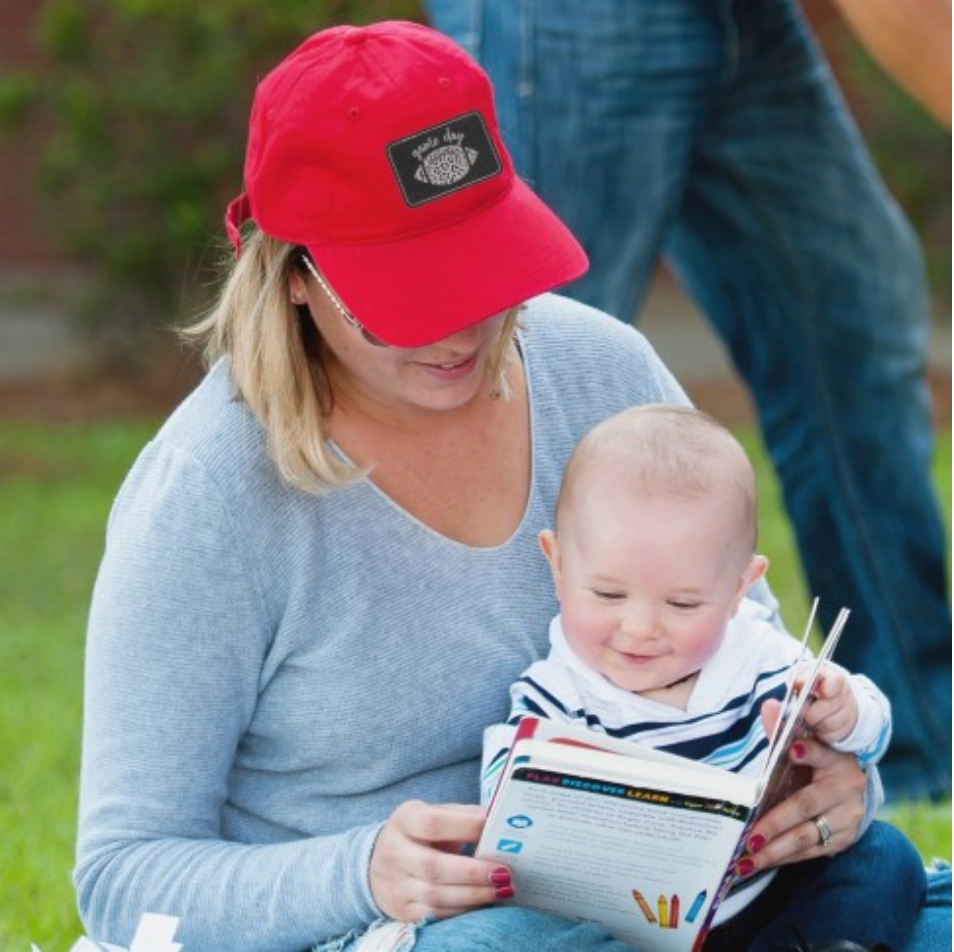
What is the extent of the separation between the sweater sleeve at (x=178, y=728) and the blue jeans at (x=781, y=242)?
1326mm

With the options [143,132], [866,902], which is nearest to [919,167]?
[143,132]

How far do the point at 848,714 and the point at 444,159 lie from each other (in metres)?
0.83

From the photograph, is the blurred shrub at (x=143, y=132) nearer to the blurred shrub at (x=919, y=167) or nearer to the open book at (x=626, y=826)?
the blurred shrub at (x=919, y=167)

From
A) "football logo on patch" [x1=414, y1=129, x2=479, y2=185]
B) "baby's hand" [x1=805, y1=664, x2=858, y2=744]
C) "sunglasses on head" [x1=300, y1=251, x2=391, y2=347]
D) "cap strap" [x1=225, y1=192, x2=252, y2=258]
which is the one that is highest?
"football logo on patch" [x1=414, y1=129, x2=479, y2=185]

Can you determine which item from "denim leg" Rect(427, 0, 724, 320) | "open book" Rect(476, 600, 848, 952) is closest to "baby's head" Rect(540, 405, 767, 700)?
"open book" Rect(476, 600, 848, 952)

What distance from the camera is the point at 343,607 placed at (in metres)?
2.81

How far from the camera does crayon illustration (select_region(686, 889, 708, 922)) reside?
2.58 metres

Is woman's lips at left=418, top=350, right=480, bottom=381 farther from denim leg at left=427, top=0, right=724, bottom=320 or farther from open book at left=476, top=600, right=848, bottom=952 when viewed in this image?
denim leg at left=427, top=0, right=724, bottom=320

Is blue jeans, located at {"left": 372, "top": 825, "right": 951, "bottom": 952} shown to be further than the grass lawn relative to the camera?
No

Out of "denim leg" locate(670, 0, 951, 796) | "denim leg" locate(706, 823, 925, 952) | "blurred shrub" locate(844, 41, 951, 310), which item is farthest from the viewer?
"blurred shrub" locate(844, 41, 951, 310)

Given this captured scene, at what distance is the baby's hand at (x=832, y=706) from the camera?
105 inches

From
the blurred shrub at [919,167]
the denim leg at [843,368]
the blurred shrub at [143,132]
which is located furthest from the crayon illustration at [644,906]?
the blurred shrub at [919,167]

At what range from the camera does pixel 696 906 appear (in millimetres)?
2607

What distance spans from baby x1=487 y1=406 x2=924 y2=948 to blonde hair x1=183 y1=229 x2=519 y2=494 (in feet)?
0.84
